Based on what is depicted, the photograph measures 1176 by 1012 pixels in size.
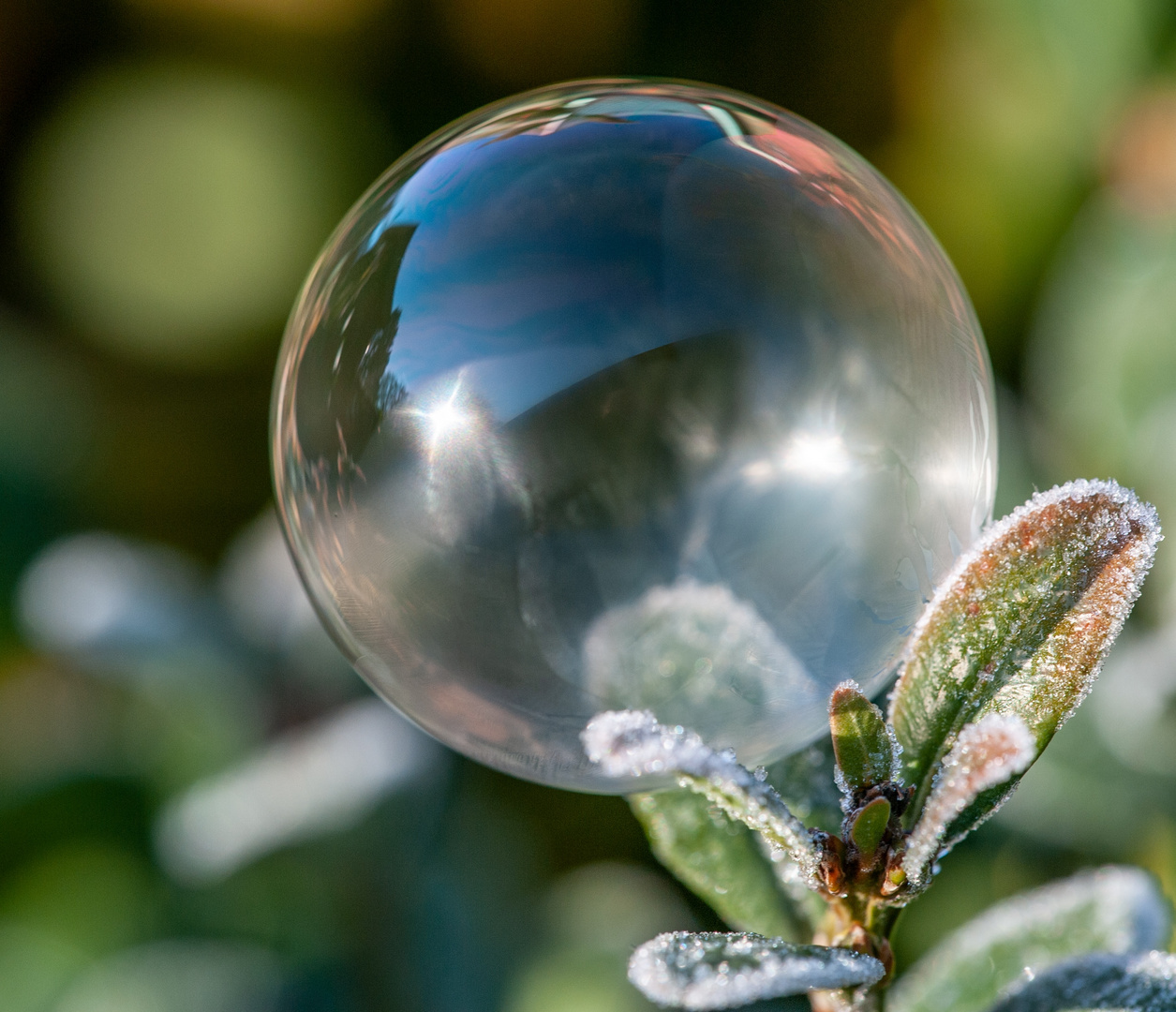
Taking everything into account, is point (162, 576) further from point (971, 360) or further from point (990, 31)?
point (990, 31)

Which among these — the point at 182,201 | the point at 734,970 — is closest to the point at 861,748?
the point at 734,970

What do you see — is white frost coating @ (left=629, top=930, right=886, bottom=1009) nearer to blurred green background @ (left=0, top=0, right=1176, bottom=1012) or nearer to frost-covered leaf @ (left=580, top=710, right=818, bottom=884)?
frost-covered leaf @ (left=580, top=710, right=818, bottom=884)

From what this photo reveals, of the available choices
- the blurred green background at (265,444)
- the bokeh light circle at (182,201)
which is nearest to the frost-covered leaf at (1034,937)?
the blurred green background at (265,444)

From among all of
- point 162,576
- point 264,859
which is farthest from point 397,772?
point 162,576

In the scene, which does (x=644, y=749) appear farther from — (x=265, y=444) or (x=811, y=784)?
(x=265, y=444)

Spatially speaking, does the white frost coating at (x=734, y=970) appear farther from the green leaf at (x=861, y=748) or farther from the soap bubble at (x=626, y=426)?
the soap bubble at (x=626, y=426)

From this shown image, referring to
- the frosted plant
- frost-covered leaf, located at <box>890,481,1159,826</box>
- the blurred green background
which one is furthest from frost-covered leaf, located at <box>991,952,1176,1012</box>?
the blurred green background
